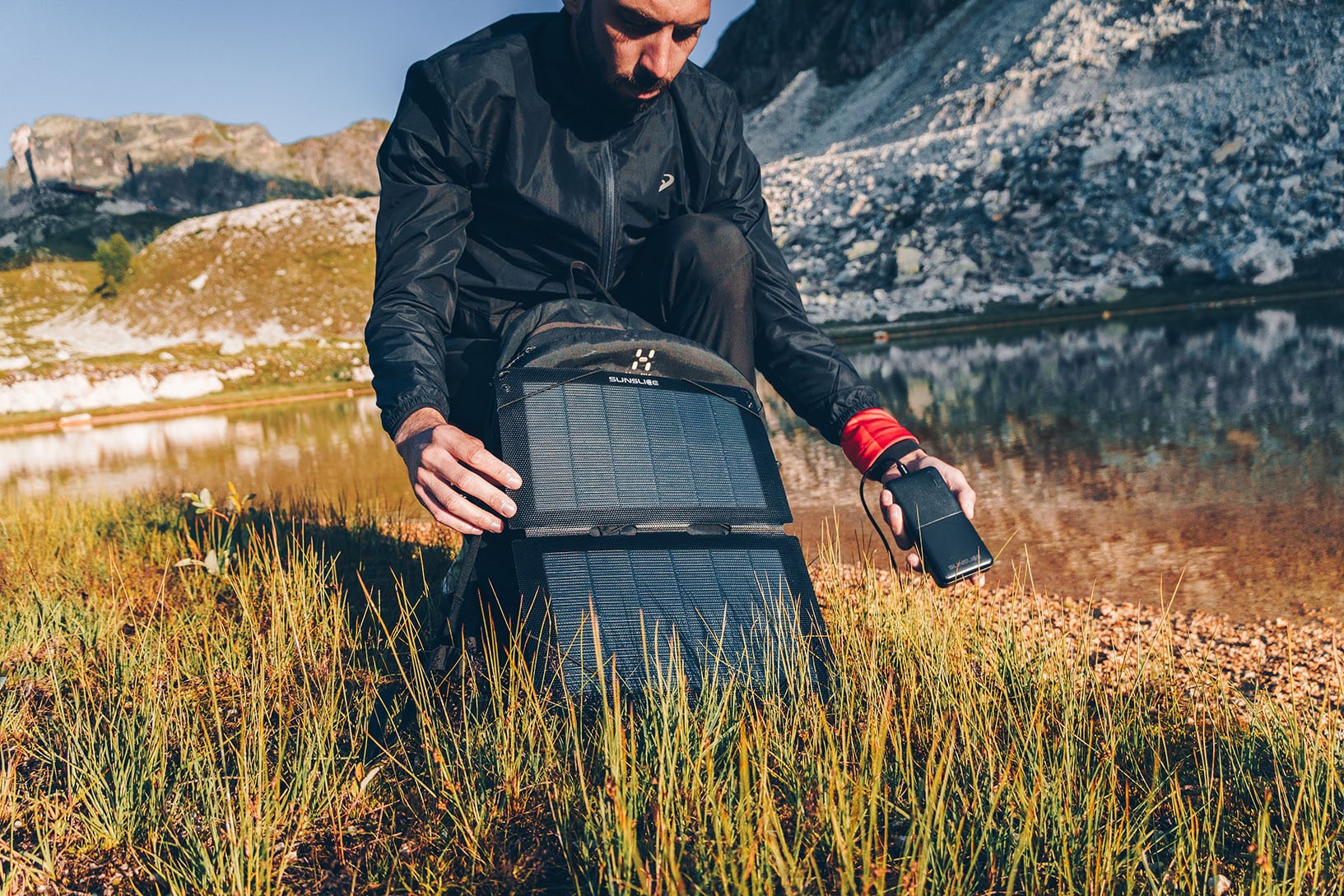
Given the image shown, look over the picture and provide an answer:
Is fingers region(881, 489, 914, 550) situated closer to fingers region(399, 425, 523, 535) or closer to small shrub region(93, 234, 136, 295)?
fingers region(399, 425, 523, 535)

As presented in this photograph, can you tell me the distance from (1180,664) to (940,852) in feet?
4.08

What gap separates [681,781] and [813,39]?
53897 mm

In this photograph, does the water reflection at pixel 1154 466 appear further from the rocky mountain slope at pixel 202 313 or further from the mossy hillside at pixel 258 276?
the mossy hillside at pixel 258 276

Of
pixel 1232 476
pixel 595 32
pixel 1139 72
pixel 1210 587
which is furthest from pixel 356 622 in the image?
pixel 1139 72

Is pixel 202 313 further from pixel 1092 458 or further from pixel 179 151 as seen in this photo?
pixel 179 151

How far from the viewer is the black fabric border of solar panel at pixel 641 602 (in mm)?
1686

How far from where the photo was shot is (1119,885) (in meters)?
1.27

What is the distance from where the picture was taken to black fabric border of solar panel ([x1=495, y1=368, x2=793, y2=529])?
183 centimetres

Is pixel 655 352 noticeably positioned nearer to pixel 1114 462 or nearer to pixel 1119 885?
pixel 1119 885

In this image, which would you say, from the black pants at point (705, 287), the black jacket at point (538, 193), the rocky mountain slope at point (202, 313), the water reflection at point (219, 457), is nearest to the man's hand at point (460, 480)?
the black jacket at point (538, 193)

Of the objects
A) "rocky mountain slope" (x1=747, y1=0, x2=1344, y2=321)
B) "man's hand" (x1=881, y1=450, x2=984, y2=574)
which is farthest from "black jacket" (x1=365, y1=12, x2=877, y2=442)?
"rocky mountain slope" (x1=747, y1=0, x2=1344, y2=321)

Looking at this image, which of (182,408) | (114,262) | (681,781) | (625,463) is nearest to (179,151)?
(114,262)

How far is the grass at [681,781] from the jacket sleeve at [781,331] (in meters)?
0.49

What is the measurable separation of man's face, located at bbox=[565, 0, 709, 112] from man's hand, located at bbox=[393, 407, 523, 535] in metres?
0.96
